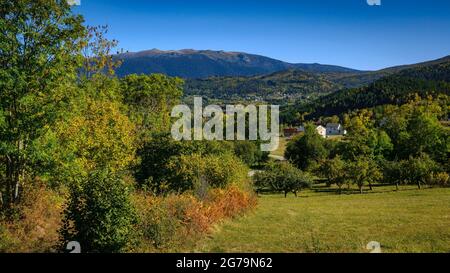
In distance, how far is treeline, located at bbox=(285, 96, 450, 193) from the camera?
5528 centimetres

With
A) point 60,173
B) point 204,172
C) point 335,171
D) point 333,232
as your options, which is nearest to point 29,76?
point 60,173

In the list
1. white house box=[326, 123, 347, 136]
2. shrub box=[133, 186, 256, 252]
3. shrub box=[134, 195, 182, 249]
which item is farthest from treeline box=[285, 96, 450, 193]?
white house box=[326, 123, 347, 136]

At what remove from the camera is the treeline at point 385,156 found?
5528 centimetres

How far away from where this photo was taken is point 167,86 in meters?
64.4

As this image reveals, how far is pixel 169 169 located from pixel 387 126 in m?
73.6

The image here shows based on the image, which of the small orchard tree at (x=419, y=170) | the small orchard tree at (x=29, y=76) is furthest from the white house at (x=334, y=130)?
the small orchard tree at (x=29, y=76)

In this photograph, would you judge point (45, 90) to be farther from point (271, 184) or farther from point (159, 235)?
point (271, 184)

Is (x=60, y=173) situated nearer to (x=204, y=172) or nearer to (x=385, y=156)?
(x=204, y=172)

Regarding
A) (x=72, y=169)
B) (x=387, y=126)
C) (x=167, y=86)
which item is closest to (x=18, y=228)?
(x=72, y=169)

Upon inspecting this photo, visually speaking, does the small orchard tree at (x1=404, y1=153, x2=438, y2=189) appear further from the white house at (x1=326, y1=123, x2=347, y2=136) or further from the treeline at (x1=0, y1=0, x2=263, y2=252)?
the white house at (x1=326, y1=123, x2=347, y2=136)

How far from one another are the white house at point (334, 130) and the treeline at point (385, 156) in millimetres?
84599

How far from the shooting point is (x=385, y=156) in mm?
79562

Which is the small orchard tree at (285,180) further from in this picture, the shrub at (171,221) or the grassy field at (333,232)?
the shrub at (171,221)

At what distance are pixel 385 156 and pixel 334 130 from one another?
102129mm
